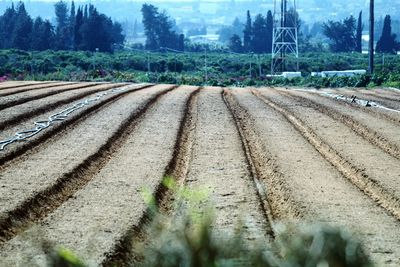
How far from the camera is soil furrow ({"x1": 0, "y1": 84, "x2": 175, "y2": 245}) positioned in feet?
30.2

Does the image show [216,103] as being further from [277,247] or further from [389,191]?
[277,247]

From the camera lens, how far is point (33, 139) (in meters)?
15.7

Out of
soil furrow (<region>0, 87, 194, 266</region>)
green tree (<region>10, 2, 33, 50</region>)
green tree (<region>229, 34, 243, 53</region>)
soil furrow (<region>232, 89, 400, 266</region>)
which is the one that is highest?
green tree (<region>10, 2, 33, 50</region>)

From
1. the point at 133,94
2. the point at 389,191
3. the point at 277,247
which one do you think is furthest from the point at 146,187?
the point at 133,94

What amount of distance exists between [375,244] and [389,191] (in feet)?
9.16

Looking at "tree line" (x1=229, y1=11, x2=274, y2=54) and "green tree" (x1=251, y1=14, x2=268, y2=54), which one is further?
"green tree" (x1=251, y1=14, x2=268, y2=54)

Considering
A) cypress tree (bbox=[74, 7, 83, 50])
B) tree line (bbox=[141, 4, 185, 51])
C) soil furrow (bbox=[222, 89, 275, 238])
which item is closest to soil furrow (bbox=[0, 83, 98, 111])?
soil furrow (bbox=[222, 89, 275, 238])

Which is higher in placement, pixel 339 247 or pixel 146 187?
pixel 339 247

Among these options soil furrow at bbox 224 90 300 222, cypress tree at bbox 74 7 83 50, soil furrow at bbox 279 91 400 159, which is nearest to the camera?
soil furrow at bbox 224 90 300 222

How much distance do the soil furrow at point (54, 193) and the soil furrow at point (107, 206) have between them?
17 cm

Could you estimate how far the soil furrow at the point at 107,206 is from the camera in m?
8.10

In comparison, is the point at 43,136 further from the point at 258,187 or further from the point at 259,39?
the point at 259,39

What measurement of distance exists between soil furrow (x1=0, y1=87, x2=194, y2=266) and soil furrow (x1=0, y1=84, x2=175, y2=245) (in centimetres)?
17

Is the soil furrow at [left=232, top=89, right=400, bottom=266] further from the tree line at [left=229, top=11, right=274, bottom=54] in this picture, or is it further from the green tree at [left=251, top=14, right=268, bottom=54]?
the green tree at [left=251, top=14, right=268, bottom=54]
